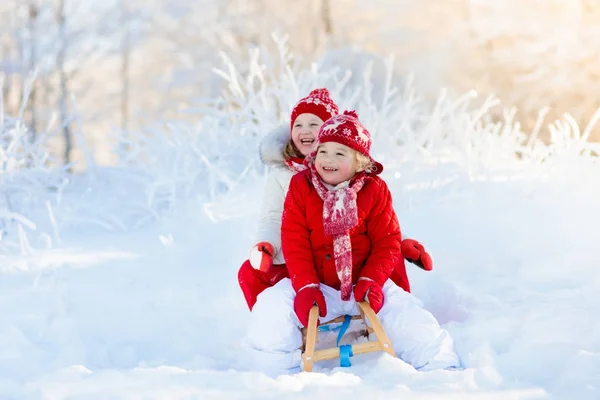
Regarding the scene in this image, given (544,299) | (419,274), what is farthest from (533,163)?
(544,299)

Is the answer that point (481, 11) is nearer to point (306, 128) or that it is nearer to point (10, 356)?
point (306, 128)

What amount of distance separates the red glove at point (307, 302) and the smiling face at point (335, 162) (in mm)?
513

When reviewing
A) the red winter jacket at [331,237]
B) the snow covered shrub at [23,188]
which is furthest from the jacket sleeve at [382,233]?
the snow covered shrub at [23,188]

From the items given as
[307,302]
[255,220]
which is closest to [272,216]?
[307,302]

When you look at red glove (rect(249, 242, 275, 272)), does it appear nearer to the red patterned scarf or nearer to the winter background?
the red patterned scarf

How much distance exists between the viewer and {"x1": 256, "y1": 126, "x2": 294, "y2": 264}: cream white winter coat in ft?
10.7

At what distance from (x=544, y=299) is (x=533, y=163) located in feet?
8.12

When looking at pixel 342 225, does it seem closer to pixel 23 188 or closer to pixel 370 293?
pixel 370 293

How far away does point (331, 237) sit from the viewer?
2938 mm

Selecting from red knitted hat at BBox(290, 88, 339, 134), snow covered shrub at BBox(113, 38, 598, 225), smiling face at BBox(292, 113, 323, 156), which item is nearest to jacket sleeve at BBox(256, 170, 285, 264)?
smiling face at BBox(292, 113, 323, 156)

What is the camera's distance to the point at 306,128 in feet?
11.0

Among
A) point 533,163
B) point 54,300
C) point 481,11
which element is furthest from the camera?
point 481,11

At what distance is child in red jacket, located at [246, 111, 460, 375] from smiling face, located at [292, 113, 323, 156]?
1.11ft

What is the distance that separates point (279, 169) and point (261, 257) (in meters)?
0.58
